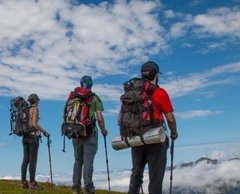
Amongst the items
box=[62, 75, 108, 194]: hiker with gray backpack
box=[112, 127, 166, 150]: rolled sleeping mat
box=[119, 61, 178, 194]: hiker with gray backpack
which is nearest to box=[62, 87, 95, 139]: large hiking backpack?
box=[62, 75, 108, 194]: hiker with gray backpack

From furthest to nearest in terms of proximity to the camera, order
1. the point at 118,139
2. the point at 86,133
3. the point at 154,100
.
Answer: the point at 86,133 < the point at 118,139 < the point at 154,100

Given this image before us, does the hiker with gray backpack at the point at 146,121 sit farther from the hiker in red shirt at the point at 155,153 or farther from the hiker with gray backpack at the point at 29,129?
the hiker with gray backpack at the point at 29,129

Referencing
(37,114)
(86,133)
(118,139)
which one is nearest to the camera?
(118,139)

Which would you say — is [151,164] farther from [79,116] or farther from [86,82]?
[86,82]

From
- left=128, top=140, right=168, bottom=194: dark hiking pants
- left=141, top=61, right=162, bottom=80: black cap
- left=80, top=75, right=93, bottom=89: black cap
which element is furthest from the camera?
left=80, top=75, right=93, bottom=89: black cap

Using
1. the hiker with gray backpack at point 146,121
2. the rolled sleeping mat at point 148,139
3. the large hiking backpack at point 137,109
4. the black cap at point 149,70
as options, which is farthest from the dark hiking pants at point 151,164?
the black cap at point 149,70

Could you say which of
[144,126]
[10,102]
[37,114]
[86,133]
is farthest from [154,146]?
[10,102]

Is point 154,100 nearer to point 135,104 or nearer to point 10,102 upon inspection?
point 135,104

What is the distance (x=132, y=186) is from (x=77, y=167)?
3980mm

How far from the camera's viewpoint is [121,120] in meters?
12.0

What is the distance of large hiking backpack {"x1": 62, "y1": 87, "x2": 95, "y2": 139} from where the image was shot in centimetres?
1483

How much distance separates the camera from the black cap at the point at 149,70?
11.9m

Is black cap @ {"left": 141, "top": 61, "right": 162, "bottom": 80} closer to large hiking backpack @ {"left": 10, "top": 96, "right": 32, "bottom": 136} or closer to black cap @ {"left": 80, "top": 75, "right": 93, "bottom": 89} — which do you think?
black cap @ {"left": 80, "top": 75, "right": 93, "bottom": 89}

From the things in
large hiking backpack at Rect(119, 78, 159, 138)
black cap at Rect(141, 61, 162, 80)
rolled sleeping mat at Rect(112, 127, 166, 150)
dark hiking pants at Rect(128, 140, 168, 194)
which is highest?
black cap at Rect(141, 61, 162, 80)
